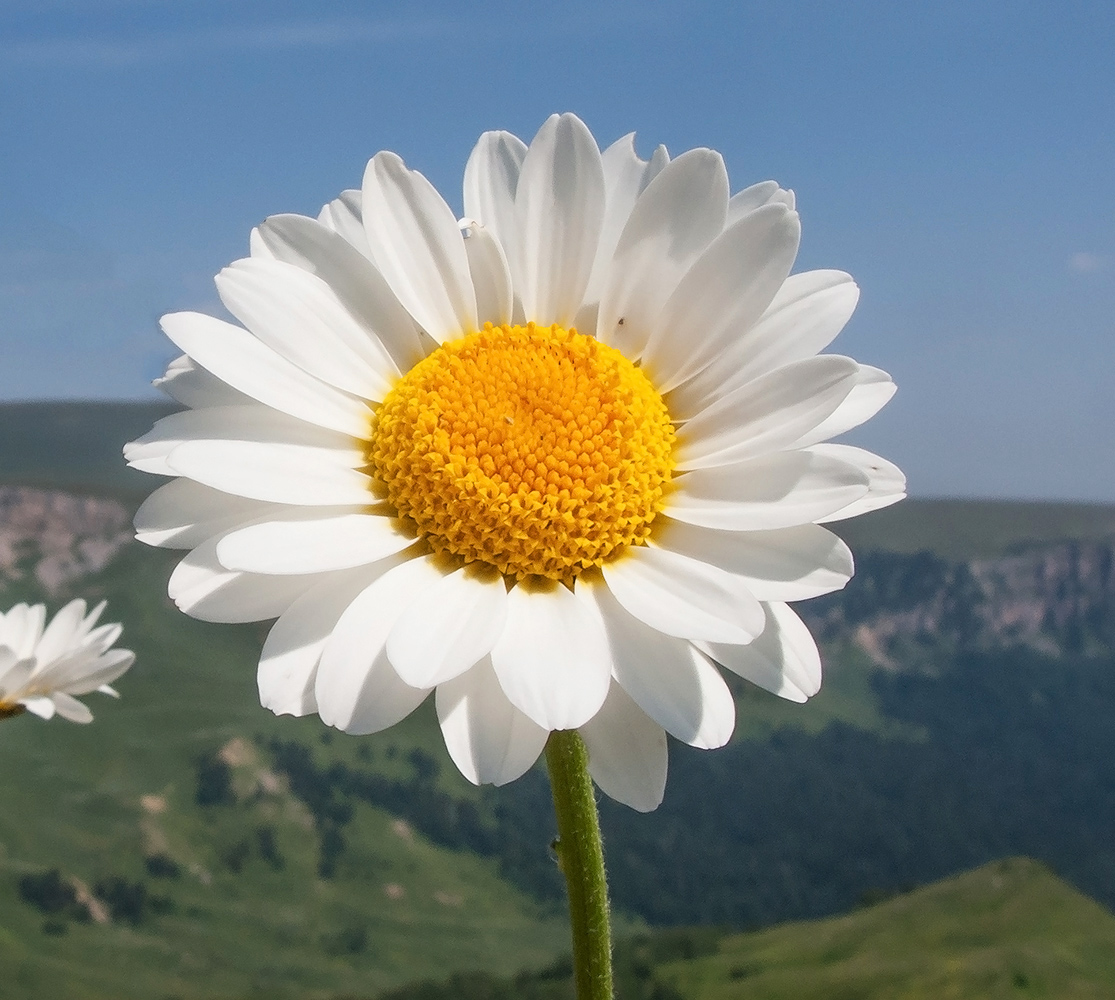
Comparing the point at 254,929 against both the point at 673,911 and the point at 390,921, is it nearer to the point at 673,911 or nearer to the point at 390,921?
the point at 390,921

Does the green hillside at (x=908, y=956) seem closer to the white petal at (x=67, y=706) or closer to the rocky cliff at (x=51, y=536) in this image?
the rocky cliff at (x=51, y=536)

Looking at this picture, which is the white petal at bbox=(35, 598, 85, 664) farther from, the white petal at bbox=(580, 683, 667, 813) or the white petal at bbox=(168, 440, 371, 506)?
the white petal at bbox=(580, 683, 667, 813)

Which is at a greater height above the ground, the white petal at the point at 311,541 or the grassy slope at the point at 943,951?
the white petal at the point at 311,541

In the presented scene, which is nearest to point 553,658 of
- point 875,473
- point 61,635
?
point 875,473

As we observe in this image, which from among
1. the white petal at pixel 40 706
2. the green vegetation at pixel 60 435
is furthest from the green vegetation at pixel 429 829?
the white petal at pixel 40 706

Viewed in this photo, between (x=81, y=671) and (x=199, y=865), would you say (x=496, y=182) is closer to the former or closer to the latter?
(x=81, y=671)

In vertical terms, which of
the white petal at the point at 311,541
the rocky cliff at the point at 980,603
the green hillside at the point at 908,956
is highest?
the rocky cliff at the point at 980,603

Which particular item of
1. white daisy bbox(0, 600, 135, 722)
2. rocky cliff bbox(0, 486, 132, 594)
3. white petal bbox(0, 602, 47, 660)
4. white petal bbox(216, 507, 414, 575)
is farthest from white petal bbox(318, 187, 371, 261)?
rocky cliff bbox(0, 486, 132, 594)
